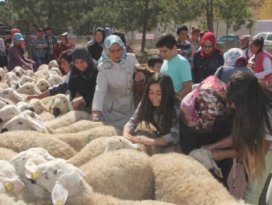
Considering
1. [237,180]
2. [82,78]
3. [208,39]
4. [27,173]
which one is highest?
[208,39]

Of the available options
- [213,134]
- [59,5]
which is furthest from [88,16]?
[213,134]

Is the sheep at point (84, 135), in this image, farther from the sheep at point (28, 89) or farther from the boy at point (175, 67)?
the sheep at point (28, 89)

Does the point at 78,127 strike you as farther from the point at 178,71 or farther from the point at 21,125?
the point at 178,71

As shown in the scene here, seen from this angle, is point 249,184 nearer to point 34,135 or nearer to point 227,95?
point 227,95

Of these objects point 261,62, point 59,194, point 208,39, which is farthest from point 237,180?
point 261,62

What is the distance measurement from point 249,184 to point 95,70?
283 cm

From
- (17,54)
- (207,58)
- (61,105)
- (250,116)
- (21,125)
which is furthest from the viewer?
(17,54)

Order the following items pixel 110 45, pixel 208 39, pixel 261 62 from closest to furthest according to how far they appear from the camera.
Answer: pixel 110 45, pixel 208 39, pixel 261 62

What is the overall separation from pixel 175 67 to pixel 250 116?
1884 mm

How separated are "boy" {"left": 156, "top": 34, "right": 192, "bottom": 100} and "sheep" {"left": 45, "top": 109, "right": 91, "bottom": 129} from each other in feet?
4.29

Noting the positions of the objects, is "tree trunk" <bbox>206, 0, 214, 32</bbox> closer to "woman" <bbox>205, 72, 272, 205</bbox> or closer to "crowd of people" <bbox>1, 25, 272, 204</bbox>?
"crowd of people" <bbox>1, 25, 272, 204</bbox>

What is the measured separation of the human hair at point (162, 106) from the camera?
429 centimetres

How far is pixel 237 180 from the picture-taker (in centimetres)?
391

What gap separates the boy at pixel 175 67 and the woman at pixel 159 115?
2.70 feet
